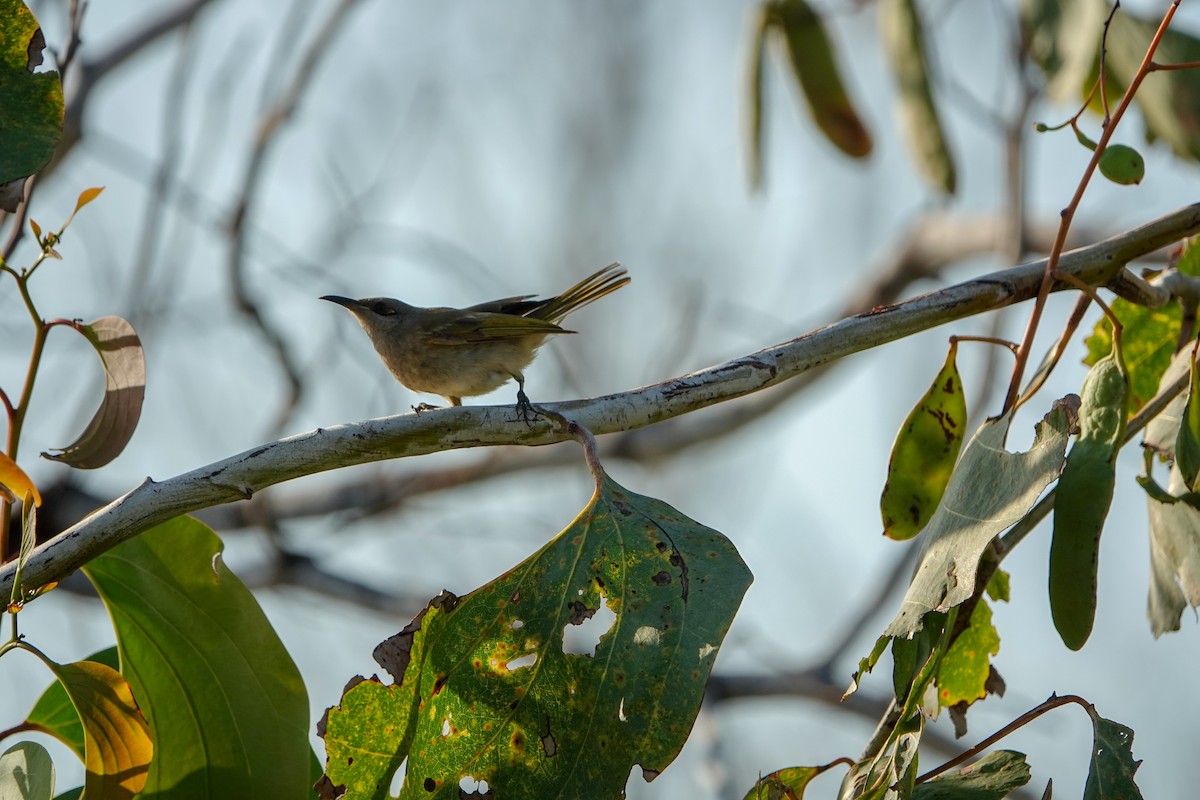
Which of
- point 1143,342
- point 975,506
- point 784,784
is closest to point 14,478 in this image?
point 784,784

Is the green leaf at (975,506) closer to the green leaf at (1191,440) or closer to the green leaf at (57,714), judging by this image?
the green leaf at (1191,440)

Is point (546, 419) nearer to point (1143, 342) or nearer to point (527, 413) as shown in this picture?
point (527, 413)

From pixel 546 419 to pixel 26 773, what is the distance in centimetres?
95

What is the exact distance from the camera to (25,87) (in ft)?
6.05

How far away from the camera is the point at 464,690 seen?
5.68 ft

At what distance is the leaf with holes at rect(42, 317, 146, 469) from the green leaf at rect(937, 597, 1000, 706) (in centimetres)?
148

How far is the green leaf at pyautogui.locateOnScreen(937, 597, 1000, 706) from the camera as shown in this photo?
2.11 m

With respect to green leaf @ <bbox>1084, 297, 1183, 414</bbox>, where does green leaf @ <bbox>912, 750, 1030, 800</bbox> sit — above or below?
below

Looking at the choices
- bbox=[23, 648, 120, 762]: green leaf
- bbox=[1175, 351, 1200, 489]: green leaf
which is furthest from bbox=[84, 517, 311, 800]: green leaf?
bbox=[1175, 351, 1200, 489]: green leaf

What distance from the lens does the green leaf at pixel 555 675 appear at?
1651 mm

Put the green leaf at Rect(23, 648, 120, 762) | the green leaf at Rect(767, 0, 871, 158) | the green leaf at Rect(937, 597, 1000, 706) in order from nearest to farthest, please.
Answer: the green leaf at Rect(23, 648, 120, 762) → the green leaf at Rect(937, 597, 1000, 706) → the green leaf at Rect(767, 0, 871, 158)

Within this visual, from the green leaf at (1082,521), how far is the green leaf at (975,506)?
33 mm

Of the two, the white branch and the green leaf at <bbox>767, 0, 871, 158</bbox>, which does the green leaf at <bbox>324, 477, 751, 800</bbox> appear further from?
the green leaf at <bbox>767, 0, 871, 158</bbox>

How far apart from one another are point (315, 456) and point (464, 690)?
42cm
